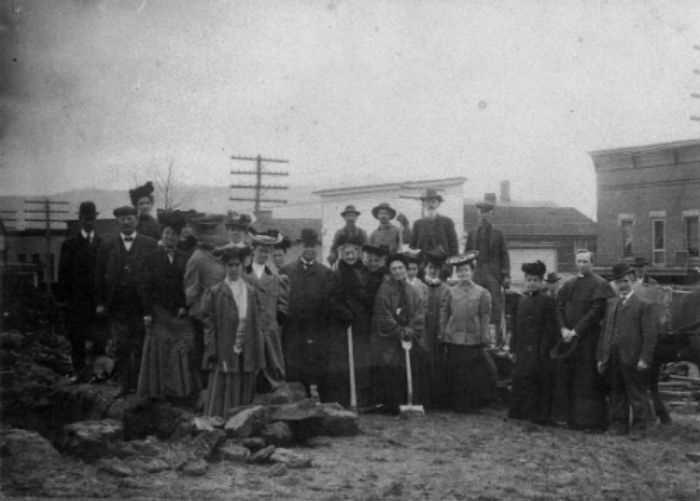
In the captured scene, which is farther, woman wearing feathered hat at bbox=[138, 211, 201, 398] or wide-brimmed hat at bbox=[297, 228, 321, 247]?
wide-brimmed hat at bbox=[297, 228, 321, 247]

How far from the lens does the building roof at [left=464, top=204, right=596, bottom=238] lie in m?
41.0

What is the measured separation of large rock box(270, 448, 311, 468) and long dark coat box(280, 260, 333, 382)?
2.49 m

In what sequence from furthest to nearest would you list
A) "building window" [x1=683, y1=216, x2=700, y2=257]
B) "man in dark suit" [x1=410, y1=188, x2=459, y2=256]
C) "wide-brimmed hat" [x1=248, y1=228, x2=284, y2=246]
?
"building window" [x1=683, y1=216, x2=700, y2=257]
"man in dark suit" [x1=410, y1=188, x2=459, y2=256]
"wide-brimmed hat" [x1=248, y1=228, x2=284, y2=246]

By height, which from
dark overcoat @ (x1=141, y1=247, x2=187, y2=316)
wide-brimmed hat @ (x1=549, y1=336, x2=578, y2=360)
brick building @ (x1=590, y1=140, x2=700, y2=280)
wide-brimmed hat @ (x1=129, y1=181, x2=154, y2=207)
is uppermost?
brick building @ (x1=590, y1=140, x2=700, y2=280)

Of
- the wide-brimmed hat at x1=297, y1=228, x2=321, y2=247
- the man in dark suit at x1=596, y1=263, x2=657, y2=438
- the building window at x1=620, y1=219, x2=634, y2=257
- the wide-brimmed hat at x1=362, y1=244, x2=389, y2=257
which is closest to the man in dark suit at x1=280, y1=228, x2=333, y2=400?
the wide-brimmed hat at x1=297, y1=228, x2=321, y2=247

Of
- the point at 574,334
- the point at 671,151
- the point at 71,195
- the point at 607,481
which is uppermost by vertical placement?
the point at 671,151

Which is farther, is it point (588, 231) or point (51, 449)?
point (588, 231)

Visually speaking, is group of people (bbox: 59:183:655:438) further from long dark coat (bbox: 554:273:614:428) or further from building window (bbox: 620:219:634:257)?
building window (bbox: 620:219:634:257)

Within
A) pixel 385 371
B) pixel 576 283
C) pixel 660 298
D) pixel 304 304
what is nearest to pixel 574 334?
pixel 576 283

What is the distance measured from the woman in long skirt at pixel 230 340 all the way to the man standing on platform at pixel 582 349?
3360 millimetres

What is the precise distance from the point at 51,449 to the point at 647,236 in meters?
26.6

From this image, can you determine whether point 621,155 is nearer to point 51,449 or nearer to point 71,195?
point 71,195

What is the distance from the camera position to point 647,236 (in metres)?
30.6

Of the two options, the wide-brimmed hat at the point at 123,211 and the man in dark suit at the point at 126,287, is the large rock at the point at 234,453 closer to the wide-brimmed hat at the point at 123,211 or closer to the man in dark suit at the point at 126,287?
the man in dark suit at the point at 126,287
